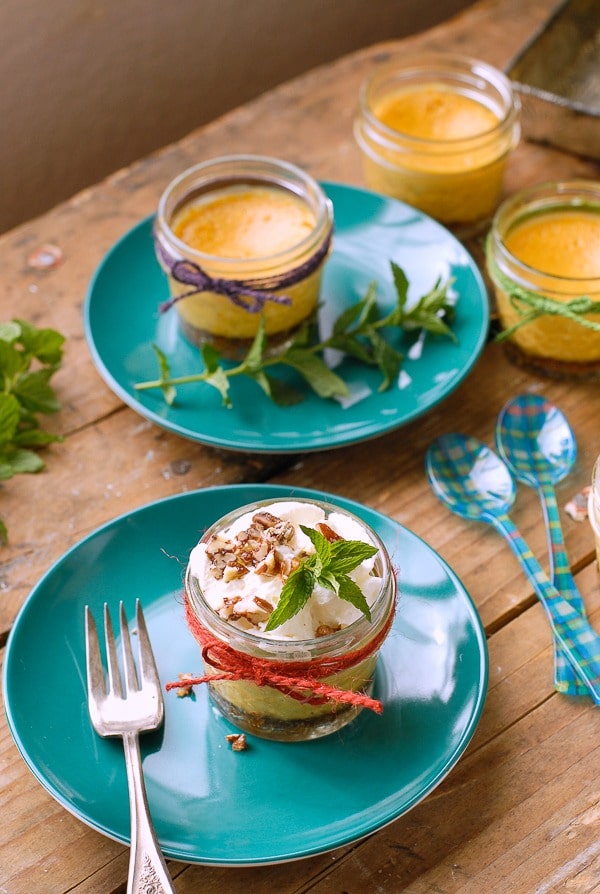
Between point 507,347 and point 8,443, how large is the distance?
0.77 meters

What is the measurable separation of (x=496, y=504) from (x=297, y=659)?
1.58 ft

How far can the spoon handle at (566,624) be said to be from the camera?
3.92 ft

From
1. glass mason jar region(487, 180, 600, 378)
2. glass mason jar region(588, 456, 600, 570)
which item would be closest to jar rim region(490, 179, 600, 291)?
glass mason jar region(487, 180, 600, 378)

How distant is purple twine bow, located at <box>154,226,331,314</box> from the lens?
147 cm

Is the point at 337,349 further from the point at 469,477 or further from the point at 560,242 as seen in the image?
the point at 560,242

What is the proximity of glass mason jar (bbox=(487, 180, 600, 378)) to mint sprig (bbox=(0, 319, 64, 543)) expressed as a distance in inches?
26.7

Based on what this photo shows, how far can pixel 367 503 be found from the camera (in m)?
1.41

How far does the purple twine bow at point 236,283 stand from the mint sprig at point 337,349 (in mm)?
40

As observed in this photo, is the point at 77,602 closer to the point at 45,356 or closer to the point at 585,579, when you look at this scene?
the point at 45,356

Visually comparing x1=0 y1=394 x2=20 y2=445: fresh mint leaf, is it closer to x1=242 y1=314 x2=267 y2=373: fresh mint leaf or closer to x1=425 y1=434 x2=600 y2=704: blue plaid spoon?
x1=242 y1=314 x2=267 y2=373: fresh mint leaf

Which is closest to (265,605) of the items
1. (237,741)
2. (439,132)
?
(237,741)

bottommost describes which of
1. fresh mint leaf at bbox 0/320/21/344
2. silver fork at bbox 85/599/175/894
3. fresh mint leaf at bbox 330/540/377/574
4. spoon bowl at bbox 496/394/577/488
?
silver fork at bbox 85/599/175/894

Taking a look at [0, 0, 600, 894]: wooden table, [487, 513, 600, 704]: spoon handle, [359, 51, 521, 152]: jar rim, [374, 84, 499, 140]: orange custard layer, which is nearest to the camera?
[0, 0, 600, 894]: wooden table

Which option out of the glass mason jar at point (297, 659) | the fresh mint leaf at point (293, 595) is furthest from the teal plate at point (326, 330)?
the fresh mint leaf at point (293, 595)
